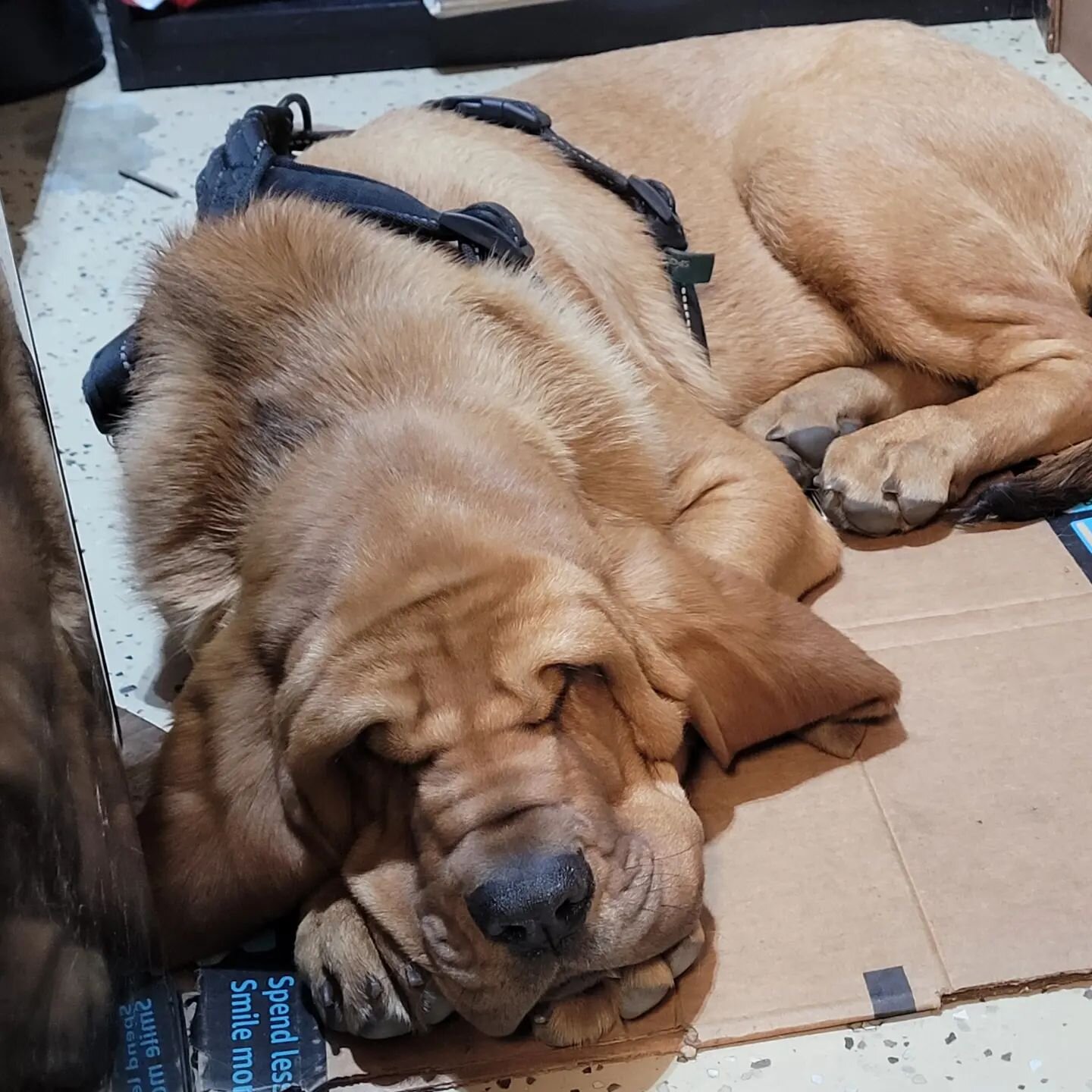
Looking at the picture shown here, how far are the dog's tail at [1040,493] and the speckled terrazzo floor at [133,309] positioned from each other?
0.89 m

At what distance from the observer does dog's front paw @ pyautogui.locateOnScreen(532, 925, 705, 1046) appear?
1494mm

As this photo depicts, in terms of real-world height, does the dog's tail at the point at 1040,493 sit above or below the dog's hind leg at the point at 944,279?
below

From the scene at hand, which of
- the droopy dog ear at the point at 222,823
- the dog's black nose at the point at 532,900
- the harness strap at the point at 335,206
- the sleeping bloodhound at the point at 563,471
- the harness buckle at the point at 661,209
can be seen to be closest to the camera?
the dog's black nose at the point at 532,900

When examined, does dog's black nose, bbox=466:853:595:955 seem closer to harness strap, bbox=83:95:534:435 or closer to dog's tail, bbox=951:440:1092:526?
harness strap, bbox=83:95:534:435

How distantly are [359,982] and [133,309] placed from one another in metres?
1.13

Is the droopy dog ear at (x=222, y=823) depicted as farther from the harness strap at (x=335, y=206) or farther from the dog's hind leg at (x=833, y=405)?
the dog's hind leg at (x=833, y=405)

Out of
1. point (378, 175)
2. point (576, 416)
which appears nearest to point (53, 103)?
point (378, 175)

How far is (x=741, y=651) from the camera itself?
5.28 ft

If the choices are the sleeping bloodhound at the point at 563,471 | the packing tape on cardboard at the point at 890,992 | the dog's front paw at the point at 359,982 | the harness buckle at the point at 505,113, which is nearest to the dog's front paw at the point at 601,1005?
the sleeping bloodhound at the point at 563,471

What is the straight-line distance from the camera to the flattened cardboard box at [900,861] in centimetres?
154

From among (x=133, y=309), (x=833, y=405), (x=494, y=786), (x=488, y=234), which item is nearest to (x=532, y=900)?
(x=494, y=786)

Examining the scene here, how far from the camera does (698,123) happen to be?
2.60m

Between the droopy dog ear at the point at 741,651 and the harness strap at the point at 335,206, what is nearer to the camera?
the droopy dog ear at the point at 741,651

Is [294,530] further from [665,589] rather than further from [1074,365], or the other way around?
[1074,365]
